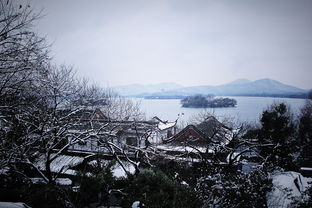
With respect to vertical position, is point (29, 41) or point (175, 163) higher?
point (29, 41)

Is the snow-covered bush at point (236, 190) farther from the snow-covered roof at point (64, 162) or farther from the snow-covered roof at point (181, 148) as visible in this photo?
the snow-covered roof at point (64, 162)

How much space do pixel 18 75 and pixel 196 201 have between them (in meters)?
8.14

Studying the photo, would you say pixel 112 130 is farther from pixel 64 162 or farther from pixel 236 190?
pixel 236 190

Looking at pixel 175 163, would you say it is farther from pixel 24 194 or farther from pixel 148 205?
pixel 24 194

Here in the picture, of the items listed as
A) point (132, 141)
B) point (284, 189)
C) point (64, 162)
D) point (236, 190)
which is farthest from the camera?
point (132, 141)

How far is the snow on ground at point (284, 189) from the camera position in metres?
8.61

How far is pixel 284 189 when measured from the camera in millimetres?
8977

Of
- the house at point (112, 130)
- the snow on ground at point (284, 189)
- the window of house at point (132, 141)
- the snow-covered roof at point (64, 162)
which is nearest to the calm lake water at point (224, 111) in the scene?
the house at point (112, 130)

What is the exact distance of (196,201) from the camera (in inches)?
228

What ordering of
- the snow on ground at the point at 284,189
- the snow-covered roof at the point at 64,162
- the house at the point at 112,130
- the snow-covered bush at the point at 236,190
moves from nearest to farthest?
1. the snow-covered bush at the point at 236,190
2. the snow on ground at the point at 284,189
3. the house at the point at 112,130
4. the snow-covered roof at the point at 64,162

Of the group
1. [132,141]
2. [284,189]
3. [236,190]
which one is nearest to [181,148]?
[132,141]

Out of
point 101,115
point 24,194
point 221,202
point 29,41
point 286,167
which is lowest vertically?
point 286,167

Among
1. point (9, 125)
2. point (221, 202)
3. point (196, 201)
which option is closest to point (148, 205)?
point (196, 201)

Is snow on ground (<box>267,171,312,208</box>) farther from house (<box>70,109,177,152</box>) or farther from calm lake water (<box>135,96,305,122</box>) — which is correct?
calm lake water (<box>135,96,305,122</box>)
